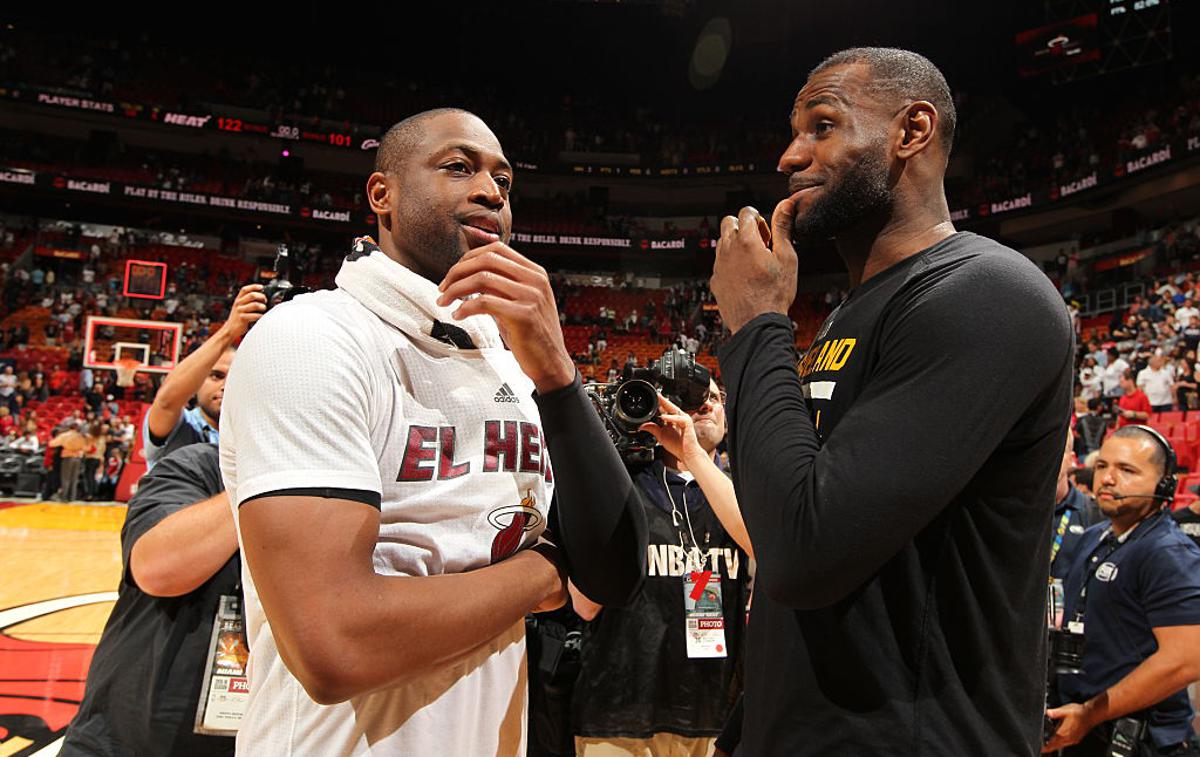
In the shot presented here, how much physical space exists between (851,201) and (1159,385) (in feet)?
37.9

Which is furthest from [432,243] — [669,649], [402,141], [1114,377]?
[1114,377]

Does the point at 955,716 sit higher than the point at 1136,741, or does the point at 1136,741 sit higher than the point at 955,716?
the point at 955,716

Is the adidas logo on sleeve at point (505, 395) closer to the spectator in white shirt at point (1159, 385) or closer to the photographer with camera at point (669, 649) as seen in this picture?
the photographer with camera at point (669, 649)

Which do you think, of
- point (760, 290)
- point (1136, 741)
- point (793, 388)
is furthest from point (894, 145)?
point (1136, 741)

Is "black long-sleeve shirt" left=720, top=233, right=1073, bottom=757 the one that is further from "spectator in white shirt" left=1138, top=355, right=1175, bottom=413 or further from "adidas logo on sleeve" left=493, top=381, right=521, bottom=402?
"spectator in white shirt" left=1138, top=355, right=1175, bottom=413

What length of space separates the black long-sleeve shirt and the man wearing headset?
1.93 meters

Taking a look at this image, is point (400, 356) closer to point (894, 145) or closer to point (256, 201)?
point (894, 145)

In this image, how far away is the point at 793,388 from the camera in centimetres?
117

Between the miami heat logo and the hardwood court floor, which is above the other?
the miami heat logo

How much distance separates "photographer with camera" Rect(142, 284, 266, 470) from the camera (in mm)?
2531

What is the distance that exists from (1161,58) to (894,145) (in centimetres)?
1870

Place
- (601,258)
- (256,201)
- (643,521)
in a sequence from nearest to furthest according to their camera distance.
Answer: (643,521), (256,201), (601,258)

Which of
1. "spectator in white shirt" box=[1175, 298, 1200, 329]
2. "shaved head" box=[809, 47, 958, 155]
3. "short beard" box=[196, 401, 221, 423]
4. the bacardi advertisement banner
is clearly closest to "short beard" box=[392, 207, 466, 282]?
"shaved head" box=[809, 47, 958, 155]

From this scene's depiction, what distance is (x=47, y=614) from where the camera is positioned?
6.18m
